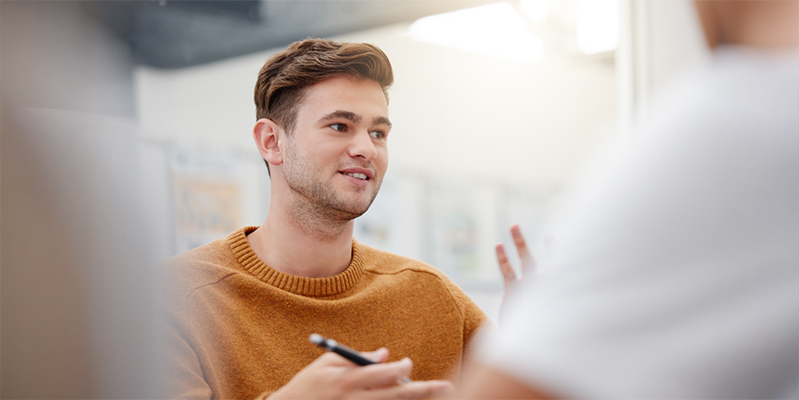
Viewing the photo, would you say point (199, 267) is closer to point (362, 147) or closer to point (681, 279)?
point (362, 147)

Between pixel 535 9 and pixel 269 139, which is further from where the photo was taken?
pixel 535 9

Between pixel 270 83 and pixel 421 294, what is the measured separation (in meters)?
0.47

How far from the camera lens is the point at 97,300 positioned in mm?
365

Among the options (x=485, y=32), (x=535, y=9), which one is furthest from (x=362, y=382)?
(x=535, y=9)

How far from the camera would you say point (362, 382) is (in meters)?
0.58

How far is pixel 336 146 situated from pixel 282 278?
0.78 ft

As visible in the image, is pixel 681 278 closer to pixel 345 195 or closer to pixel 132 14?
pixel 345 195

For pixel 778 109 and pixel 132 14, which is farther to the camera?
pixel 132 14

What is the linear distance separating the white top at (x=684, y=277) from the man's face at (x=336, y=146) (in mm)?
657

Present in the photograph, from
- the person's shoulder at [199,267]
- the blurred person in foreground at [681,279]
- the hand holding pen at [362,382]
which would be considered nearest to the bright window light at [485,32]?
the person's shoulder at [199,267]

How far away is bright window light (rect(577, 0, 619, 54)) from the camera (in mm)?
1679

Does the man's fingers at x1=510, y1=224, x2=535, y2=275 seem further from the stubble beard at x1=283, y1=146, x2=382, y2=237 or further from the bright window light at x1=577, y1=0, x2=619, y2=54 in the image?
the bright window light at x1=577, y1=0, x2=619, y2=54

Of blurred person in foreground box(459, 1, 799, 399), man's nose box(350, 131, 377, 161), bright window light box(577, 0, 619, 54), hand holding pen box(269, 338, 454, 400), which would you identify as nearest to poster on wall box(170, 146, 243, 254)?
man's nose box(350, 131, 377, 161)

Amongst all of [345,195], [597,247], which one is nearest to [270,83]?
[345,195]
